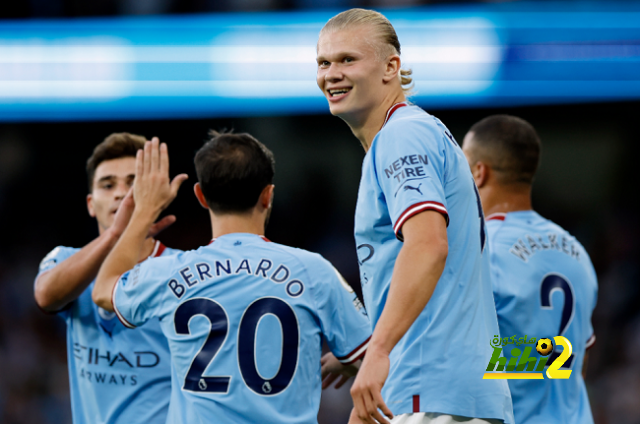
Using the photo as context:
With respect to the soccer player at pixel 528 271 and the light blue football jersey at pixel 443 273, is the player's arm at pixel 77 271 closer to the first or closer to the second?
the light blue football jersey at pixel 443 273

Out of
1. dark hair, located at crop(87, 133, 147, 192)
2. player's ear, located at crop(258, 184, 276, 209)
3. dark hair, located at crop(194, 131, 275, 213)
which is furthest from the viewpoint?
dark hair, located at crop(87, 133, 147, 192)

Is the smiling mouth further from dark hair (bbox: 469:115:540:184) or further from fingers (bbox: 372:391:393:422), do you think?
dark hair (bbox: 469:115:540:184)

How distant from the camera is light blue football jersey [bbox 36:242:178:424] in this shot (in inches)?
143

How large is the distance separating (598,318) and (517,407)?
8732 millimetres

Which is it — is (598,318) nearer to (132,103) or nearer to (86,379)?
(132,103)

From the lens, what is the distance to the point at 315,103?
10.8 metres

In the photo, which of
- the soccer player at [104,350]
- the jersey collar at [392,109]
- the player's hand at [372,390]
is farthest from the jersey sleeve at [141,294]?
the player's hand at [372,390]

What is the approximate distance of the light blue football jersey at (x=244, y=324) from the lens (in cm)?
295

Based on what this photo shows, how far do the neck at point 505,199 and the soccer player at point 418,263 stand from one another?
1653mm

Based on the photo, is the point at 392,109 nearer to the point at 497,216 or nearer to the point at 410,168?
the point at 410,168

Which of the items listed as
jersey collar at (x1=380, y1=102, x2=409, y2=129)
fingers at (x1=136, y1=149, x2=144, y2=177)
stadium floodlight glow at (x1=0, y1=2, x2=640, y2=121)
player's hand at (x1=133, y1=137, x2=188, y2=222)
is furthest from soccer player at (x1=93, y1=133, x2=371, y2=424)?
stadium floodlight glow at (x1=0, y1=2, x2=640, y2=121)

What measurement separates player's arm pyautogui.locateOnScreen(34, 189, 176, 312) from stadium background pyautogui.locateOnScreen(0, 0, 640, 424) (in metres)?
5.07

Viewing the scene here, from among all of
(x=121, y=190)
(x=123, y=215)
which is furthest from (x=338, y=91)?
(x=121, y=190)

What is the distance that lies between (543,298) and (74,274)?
2.54 metres
